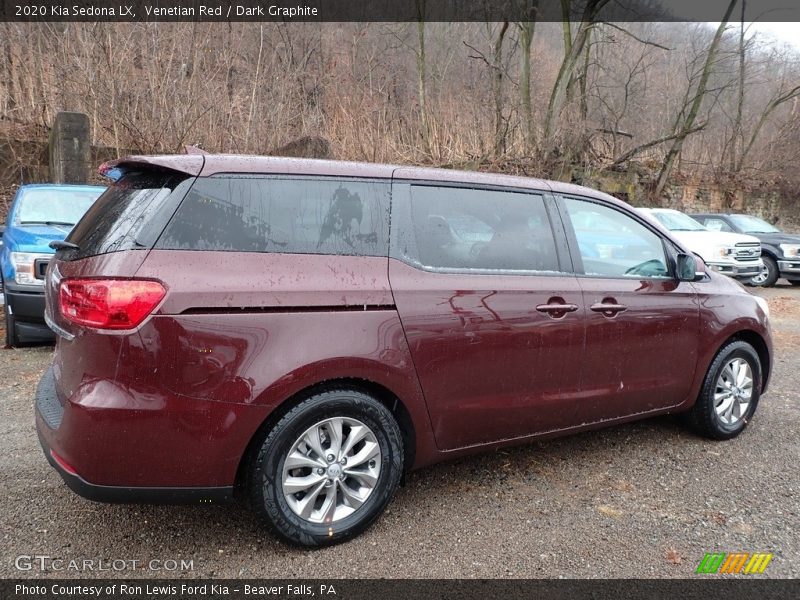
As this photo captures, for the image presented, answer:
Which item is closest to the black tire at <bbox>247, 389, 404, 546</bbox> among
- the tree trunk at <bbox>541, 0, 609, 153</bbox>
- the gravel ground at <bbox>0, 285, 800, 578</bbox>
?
the gravel ground at <bbox>0, 285, 800, 578</bbox>

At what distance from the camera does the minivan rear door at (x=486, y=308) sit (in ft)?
9.06

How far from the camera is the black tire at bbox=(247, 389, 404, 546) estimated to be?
2.42 metres

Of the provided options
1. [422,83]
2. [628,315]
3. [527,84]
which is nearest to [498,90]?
[527,84]

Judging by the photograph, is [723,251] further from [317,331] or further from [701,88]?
[701,88]

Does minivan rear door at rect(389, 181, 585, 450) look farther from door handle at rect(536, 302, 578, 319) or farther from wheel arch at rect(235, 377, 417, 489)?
wheel arch at rect(235, 377, 417, 489)

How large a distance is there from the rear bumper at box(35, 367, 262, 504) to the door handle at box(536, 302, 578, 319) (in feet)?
5.37

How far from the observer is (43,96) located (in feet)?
40.8

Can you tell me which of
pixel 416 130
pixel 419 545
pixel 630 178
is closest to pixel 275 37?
pixel 416 130

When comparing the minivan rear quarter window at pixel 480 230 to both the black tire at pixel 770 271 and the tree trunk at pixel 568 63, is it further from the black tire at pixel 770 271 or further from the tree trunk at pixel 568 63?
the tree trunk at pixel 568 63

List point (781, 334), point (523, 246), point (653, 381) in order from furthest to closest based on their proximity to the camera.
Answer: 1. point (781, 334)
2. point (653, 381)
3. point (523, 246)

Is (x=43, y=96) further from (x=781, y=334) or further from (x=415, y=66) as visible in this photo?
(x=781, y=334)

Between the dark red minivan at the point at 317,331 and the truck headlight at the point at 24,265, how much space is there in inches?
137

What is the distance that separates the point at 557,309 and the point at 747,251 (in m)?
Answer: 11.6

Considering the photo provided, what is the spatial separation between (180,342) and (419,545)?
1.44 metres
